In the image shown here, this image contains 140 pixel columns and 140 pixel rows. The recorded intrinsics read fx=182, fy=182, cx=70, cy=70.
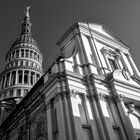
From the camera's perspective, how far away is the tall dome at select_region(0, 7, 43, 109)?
42.2 m

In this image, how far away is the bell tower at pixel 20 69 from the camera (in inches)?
1656

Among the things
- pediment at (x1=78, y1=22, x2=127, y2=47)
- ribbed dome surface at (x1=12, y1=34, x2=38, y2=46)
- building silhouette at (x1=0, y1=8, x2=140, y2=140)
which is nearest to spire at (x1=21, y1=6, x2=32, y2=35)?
ribbed dome surface at (x1=12, y1=34, x2=38, y2=46)

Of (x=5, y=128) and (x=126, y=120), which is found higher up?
(x=5, y=128)

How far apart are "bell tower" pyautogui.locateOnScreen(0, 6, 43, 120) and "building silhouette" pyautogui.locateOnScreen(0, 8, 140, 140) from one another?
762 inches

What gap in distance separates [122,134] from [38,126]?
7.30 m

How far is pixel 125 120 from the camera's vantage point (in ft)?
46.8

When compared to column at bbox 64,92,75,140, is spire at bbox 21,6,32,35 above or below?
above

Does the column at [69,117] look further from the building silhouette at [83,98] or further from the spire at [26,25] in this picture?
the spire at [26,25]

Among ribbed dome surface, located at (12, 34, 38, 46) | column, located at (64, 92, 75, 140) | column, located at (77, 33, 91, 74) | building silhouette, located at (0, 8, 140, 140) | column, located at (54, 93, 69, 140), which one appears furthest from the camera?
ribbed dome surface, located at (12, 34, 38, 46)

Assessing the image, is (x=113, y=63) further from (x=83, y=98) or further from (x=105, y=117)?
(x=105, y=117)

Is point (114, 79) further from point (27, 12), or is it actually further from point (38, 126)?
point (27, 12)

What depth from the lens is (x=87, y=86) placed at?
1549 cm

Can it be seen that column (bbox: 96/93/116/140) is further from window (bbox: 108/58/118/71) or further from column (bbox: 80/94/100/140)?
window (bbox: 108/58/118/71)

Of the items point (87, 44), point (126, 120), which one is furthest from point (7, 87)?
point (126, 120)
